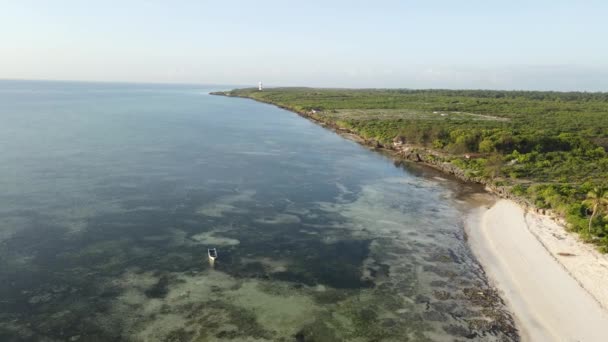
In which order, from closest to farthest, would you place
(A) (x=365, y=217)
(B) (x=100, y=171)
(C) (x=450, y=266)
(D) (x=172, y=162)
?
(C) (x=450, y=266) < (A) (x=365, y=217) < (B) (x=100, y=171) < (D) (x=172, y=162)

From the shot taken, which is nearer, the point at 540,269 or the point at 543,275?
the point at 543,275

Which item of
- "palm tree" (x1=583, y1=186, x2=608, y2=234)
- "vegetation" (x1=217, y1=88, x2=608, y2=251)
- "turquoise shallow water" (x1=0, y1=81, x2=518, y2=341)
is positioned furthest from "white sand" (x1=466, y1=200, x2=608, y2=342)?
"palm tree" (x1=583, y1=186, x2=608, y2=234)

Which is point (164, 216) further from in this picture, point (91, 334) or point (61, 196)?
point (91, 334)

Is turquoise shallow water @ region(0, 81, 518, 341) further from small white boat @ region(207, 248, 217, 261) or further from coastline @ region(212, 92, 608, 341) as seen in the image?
coastline @ region(212, 92, 608, 341)

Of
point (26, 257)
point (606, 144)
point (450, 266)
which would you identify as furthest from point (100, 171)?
point (606, 144)

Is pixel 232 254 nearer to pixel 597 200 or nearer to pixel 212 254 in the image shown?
pixel 212 254

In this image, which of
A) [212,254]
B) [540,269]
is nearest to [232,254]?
[212,254]
